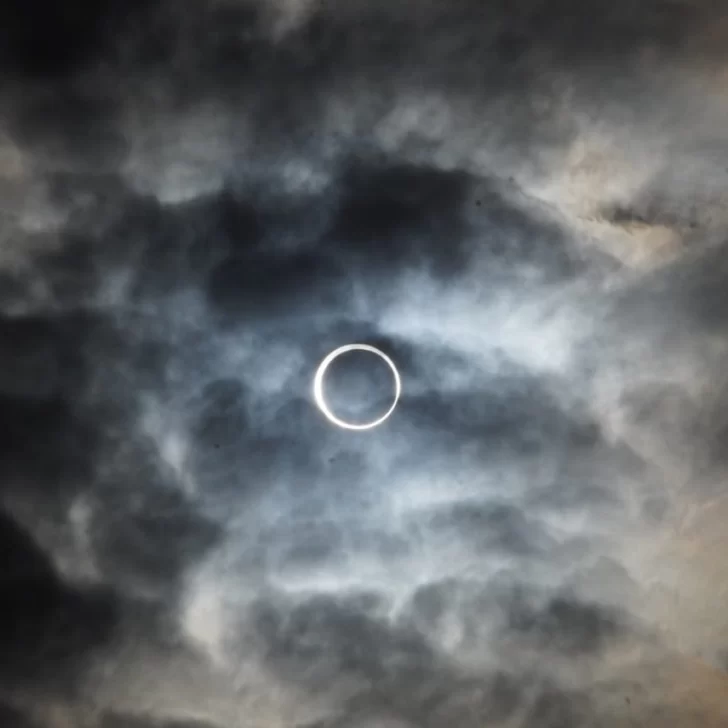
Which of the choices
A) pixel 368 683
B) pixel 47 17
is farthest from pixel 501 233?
pixel 368 683

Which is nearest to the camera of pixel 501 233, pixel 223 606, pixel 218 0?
pixel 218 0

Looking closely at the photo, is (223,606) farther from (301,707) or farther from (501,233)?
(501,233)

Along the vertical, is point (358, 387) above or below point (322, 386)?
above

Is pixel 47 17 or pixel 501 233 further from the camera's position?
pixel 501 233
